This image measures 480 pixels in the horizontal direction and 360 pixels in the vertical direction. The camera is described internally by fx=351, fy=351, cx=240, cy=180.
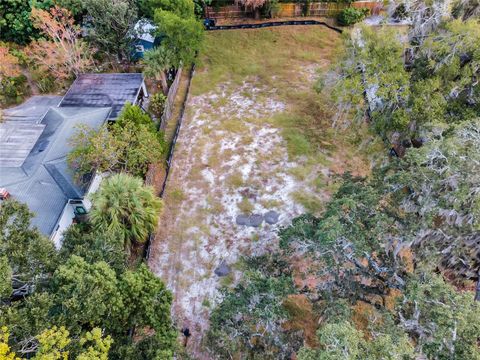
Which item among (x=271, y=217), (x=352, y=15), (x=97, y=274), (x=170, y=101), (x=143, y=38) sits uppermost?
(x=352, y=15)

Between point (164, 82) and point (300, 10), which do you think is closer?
point (164, 82)

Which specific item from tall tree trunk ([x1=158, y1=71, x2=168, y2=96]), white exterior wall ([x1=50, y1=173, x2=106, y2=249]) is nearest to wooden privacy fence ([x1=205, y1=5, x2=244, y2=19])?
tall tree trunk ([x1=158, y1=71, x2=168, y2=96])

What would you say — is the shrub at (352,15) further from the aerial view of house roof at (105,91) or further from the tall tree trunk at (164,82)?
the aerial view of house roof at (105,91)

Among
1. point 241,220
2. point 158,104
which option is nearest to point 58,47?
point 158,104

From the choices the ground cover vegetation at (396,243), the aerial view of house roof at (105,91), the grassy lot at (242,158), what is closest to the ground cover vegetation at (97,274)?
the grassy lot at (242,158)

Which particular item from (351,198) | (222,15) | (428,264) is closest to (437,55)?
(351,198)

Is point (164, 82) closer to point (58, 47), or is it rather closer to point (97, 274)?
point (58, 47)
